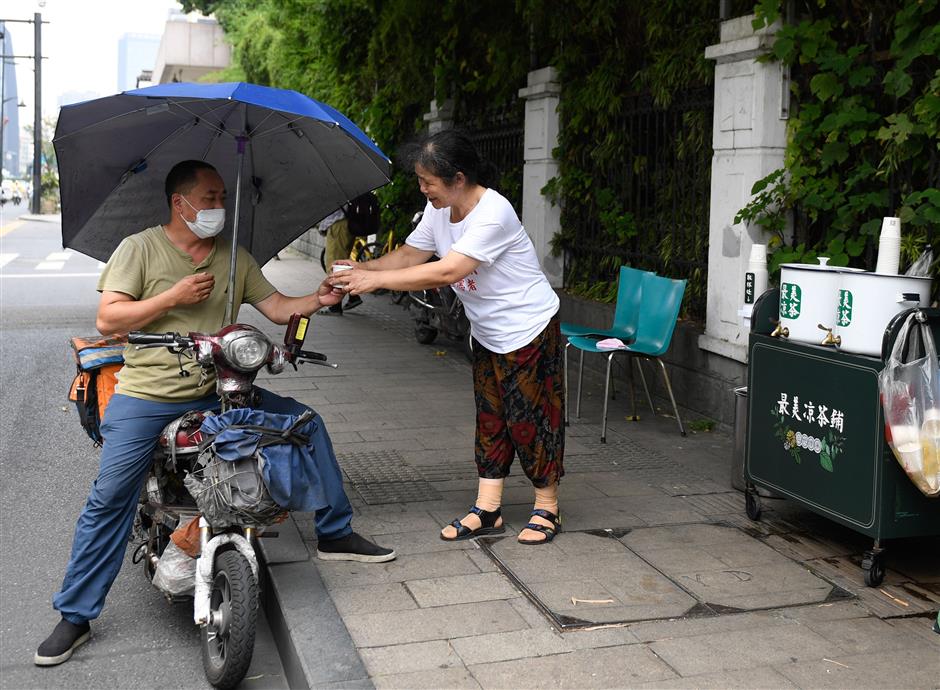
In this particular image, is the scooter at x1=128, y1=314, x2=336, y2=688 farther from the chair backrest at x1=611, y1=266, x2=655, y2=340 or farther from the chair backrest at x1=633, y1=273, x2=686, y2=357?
the chair backrest at x1=611, y1=266, x2=655, y2=340

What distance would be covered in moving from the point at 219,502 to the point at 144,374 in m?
0.70

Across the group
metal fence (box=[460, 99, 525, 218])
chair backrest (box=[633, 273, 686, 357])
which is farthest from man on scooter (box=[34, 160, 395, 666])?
metal fence (box=[460, 99, 525, 218])

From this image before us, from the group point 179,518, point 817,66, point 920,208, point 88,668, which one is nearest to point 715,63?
point 817,66

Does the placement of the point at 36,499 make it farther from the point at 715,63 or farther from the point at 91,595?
the point at 715,63

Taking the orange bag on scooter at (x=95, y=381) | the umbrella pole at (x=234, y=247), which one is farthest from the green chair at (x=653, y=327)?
the orange bag on scooter at (x=95, y=381)

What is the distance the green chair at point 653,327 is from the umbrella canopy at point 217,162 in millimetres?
2815

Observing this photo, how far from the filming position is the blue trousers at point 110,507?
402 centimetres

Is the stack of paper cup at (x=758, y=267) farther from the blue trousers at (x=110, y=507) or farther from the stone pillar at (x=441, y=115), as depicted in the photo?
the stone pillar at (x=441, y=115)

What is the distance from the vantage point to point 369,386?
29.4ft

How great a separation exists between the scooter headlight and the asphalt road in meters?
1.12

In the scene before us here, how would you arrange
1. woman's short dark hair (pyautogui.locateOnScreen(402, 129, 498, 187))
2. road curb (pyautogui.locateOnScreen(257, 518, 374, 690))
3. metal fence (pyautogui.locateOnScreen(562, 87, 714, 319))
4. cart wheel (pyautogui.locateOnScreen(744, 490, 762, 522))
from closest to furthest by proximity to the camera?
road curb (pyautogui.locateOnScreen(257, 518, 374, 690)) → woman's short dark hair (pyautogui.locateOnScreen(402, 129, 498, 187)) → cart wheel (pyautogui.locateOnScreen(744, 490, 762, 522)) → metal fence (pyautogui.locateOnScreen(562, 87, 714, 319))

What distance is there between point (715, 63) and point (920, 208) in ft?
8.23

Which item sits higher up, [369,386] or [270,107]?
[270,107]

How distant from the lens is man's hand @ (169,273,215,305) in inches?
160
